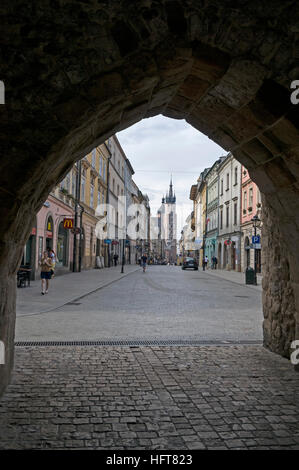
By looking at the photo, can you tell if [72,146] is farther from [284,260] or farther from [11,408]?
[284,260]

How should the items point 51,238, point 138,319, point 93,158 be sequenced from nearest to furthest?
1. point 138,319
2. point 51,238
3. point 93,158

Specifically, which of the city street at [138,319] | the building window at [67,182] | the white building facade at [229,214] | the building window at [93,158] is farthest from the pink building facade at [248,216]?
the city street at [138,319]

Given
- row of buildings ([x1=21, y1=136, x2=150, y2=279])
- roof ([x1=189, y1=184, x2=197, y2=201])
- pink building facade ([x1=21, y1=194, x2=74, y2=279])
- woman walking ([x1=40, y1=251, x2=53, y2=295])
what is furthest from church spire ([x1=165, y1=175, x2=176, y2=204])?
woman walking ([x1=40, y1=251, x2=53, y2=295])

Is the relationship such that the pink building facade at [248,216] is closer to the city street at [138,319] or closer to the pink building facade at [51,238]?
the pink building facade at [51,238]

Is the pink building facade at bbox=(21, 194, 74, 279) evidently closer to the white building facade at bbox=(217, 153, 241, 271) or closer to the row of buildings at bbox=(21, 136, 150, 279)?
the row of buildings at bbox=(21, 136, 150, 279)

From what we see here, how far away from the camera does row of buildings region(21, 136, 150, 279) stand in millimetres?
20312

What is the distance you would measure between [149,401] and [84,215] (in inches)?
1091

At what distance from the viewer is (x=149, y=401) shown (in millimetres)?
3740

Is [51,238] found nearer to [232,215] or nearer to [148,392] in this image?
[148,392]

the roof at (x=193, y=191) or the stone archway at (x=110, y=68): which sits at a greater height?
the roof at (x=193, y=191)

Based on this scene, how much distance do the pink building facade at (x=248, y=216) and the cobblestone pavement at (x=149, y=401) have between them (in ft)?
86.3

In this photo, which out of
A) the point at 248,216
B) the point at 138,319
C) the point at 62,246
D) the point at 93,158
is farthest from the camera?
the point at 93,158

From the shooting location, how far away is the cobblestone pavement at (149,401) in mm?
2969

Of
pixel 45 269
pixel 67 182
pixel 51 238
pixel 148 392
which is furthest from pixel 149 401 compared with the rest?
pixel 67 182
